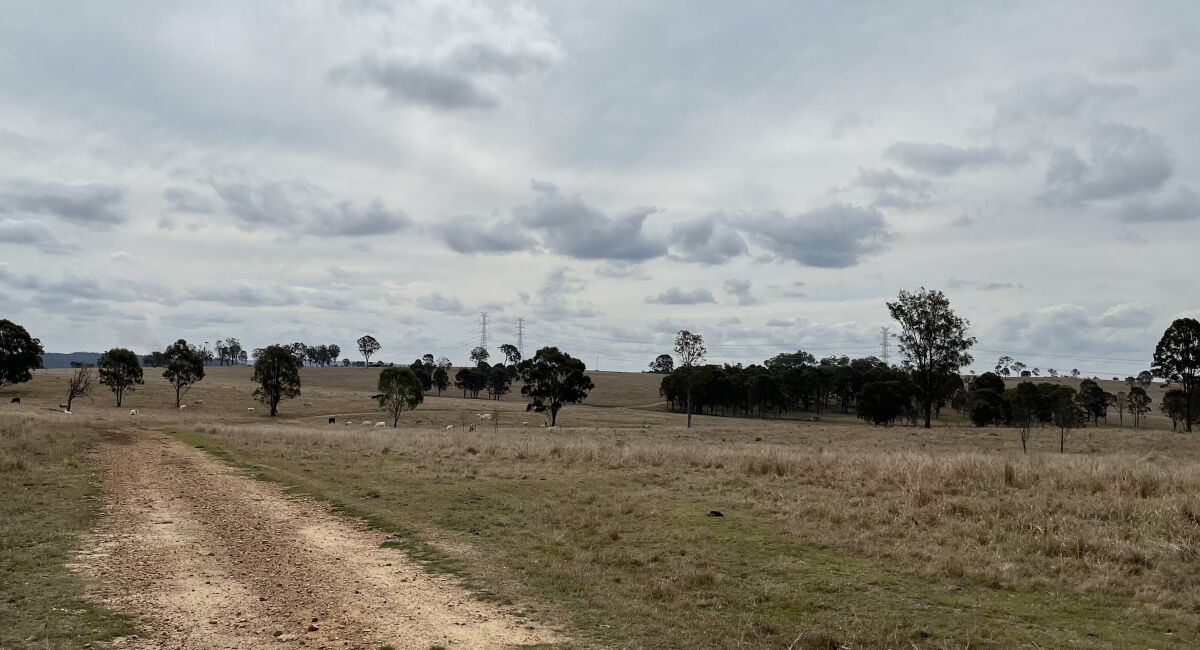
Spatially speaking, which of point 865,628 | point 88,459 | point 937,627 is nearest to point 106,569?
point 865,628

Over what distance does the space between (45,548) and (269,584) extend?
16.0 ft

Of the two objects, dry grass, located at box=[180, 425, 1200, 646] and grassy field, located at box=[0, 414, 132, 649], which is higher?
dry grass, located at box=[180, 425, 1200, 646]

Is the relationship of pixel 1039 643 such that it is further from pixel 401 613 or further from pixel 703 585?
pixel 401 613

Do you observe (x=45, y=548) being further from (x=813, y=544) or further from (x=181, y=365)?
(x=181, y=365)

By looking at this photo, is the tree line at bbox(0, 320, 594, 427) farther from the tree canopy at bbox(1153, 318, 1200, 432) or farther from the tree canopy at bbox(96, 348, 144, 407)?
the tree canopy at bbox(1153, 318, 1200, 432)

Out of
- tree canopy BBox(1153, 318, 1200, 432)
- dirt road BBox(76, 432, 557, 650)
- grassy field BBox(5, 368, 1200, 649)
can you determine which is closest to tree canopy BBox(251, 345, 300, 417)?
grassy field BBox(5, 368, 1200, 649)

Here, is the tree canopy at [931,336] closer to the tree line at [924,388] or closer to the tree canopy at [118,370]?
the tree line at [924,388]

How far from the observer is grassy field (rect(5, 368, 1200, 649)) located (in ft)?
27.4

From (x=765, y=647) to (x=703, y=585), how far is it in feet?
8.10

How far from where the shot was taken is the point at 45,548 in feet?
38.5

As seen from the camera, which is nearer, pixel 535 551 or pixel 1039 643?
pixel 1039 643

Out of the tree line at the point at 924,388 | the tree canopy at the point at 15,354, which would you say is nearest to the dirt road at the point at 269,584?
the tree line at the point at 924,388

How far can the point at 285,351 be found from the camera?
92.2m

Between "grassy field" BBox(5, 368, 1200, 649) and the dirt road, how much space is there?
75 centimetres
